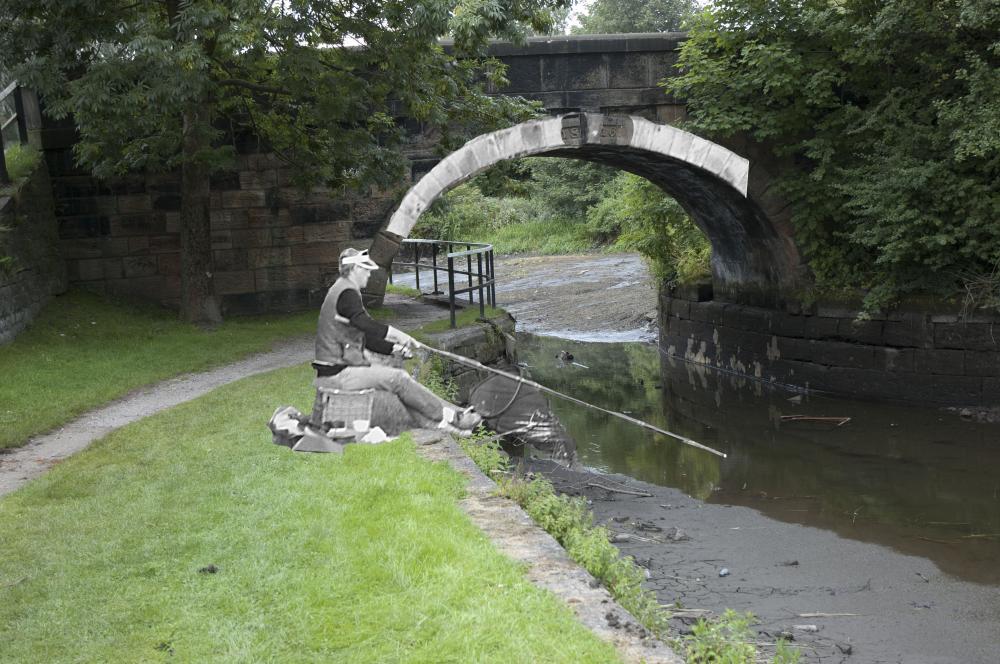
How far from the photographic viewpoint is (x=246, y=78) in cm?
1487

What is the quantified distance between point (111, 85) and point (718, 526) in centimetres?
829

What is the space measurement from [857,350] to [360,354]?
1119 centimetres

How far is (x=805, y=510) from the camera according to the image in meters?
9.84

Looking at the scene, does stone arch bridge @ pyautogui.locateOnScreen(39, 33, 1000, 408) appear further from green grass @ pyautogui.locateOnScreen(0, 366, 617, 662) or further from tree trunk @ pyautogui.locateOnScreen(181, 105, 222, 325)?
green grass @ pyautogui.locateOnScreen(0, 366, 617, 662)

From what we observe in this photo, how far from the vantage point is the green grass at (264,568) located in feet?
14.7

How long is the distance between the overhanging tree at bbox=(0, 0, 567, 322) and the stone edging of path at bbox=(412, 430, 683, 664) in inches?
271

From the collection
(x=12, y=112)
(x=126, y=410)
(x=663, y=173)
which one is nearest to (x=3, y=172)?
(x=12, y=112)

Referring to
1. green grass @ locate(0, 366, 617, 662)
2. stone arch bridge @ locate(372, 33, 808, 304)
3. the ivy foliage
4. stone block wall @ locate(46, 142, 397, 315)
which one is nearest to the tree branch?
stone block wall @ locate(46, 142, 397, 315)

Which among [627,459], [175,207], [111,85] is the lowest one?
[627,459]

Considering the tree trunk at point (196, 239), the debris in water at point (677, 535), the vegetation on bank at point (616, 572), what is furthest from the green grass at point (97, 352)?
the debris in water at point (677, 535)

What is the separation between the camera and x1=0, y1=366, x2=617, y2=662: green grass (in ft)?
14.7

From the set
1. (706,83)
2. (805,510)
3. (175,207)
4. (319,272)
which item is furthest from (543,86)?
(805,510)

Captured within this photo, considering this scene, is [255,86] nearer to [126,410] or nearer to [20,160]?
[20,160]

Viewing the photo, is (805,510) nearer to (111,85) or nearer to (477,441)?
(477,441)
